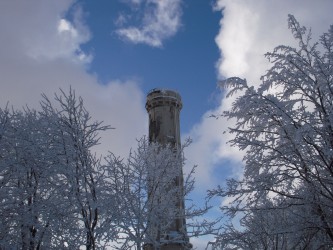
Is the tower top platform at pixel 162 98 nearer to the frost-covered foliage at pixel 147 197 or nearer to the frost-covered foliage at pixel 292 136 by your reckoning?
the frost-covered foliage at pixel 147 197

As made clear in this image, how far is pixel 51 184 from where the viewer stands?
1000 cm

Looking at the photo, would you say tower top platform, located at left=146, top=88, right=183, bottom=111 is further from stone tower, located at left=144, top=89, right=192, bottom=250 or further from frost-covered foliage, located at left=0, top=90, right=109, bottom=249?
frost-covered foliage, located at left=0, top=90, right=109, bottom=249

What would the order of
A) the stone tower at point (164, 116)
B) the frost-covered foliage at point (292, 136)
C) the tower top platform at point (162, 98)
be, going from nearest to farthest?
the frost-covered foliage at point (292, 136), the stone tower at point (164, 116), the tower top platform at point (162, 98)

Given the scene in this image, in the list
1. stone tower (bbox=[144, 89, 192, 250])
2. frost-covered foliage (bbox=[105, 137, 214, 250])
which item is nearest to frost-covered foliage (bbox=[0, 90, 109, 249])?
frost-covered foliage (bbox=[105, 137, 214, 250])

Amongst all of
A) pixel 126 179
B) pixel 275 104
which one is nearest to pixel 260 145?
pixel 275 104

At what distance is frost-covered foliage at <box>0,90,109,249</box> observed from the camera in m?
9.16

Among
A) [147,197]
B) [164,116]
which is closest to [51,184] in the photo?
[147,197]

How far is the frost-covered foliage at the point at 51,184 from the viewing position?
9164 mm

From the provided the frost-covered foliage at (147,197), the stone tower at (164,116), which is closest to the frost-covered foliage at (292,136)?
the frost-covered foliage at (147,197)

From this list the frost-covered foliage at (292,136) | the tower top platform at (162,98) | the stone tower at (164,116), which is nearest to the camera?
the frost-covered foliage at (292,136)

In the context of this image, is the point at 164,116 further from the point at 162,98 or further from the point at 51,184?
the point at 51,184

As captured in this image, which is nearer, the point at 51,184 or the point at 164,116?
the point at 51,184

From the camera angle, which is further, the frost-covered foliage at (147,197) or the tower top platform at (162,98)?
the tower top platform at (162,98)

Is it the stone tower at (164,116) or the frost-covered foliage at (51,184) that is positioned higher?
the stone tower at (164,116)
